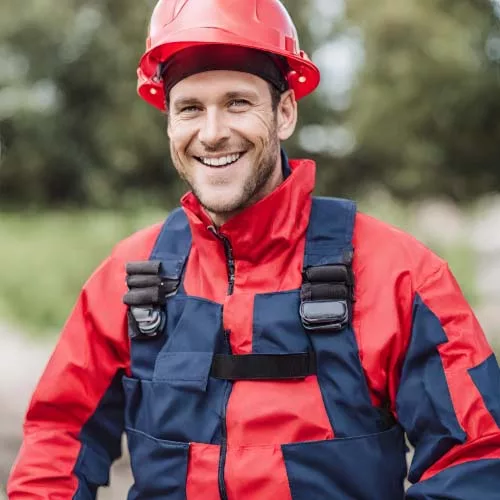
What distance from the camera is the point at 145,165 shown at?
21219mm

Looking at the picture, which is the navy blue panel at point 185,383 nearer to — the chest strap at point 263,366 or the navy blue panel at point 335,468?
Answer: the chest strap at point 263,366

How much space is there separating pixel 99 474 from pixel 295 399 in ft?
2.47

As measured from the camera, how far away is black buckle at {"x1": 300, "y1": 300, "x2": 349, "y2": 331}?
2373 millimetres

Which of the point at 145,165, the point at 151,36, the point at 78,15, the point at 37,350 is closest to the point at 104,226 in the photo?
the point at 145,165

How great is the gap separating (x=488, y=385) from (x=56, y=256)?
467 inches

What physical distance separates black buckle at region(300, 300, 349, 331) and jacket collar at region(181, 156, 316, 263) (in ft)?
0.75

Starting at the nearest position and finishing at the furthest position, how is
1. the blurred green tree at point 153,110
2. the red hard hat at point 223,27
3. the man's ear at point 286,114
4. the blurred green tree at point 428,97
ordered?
the red hard hat at point 223,27
the man's ear at point 286,114
the blurred green tree at point 428,97
the blurred green tree at point 153,110

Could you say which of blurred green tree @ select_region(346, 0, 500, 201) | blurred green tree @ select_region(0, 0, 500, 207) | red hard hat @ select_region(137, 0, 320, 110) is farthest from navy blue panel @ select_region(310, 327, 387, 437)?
blurred green tree @ select_region(0, 0, 500, 207)

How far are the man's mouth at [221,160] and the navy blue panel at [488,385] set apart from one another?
94cm

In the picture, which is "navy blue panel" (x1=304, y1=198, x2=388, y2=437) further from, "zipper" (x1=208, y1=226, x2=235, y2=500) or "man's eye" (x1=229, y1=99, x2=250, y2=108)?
"man's eye" (x1=229, y1=99, x2=250, y2=108)

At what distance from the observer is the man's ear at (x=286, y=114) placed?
278 cm

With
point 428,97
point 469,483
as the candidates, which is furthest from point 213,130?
point 428,97

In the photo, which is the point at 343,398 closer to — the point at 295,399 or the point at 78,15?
the point at 295,399

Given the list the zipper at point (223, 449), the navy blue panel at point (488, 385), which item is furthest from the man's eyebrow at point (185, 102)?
the navy blue panel at point (488, 385)
